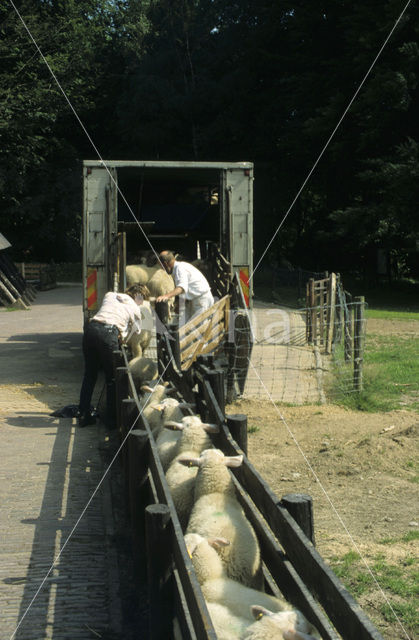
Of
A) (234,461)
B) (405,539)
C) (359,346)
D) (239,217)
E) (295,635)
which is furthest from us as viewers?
(239,217)

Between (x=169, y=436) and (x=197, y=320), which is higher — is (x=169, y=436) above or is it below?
below

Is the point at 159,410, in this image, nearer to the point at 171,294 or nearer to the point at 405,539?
the point at 405,539

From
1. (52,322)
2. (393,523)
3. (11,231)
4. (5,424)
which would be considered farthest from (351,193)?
(393,523)

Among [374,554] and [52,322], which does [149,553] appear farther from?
[52,322]

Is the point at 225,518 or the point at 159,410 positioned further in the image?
the point at 159,410

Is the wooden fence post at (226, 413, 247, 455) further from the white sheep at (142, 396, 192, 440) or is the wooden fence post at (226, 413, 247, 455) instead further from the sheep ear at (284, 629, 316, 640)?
the sheep ear at (284, 629, 316, 640)

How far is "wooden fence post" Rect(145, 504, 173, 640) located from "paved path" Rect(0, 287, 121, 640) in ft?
2.13

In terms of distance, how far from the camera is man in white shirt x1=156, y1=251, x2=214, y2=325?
1071 cm

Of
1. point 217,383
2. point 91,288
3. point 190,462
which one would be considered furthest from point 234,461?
point 91,288

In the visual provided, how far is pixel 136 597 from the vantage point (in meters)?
4.75

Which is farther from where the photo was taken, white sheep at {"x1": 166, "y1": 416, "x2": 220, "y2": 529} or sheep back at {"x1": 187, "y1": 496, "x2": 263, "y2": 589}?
white sheep at {"x1": 166, "y1": 416, "x2": 220, "y2": 529}

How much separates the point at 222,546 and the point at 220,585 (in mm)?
303

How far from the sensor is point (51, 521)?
614 cm

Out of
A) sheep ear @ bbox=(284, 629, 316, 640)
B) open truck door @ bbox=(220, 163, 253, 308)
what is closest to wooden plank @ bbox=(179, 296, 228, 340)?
open truck door @ bbox=(220, 163, 253, 308)
